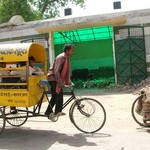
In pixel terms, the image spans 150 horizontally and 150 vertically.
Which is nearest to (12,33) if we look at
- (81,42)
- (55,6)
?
(81,42)

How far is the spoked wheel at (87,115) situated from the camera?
6.86 meters

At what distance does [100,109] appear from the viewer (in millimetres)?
6930

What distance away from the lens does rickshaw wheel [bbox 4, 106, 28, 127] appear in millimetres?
7125

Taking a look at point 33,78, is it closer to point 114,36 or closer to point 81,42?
point 114,36

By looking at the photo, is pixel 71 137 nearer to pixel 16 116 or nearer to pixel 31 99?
pixel 31 99

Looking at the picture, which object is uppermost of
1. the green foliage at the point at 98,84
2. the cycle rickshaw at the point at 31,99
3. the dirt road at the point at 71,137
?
the cycle rickshaw at the point at 31,99

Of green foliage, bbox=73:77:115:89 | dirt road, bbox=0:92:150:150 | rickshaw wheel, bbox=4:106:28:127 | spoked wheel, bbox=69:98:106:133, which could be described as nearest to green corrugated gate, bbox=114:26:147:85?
green foliage, bbox=73:77:115:89

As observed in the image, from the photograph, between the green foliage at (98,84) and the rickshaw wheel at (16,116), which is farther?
the green foliage at (98,84)

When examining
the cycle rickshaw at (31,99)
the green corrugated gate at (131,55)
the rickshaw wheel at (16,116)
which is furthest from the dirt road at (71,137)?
the green corrugated gate at (131,55)

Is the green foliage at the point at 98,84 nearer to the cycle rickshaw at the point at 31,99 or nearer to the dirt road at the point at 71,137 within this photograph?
the dirt road at the point at 71,137

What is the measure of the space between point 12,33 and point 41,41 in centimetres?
199

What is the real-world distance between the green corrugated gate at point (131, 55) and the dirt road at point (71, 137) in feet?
23.1

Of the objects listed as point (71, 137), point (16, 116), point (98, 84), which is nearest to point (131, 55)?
point (98, 84)

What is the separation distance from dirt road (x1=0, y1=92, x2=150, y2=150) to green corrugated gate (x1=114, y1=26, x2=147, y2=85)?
7039mm
